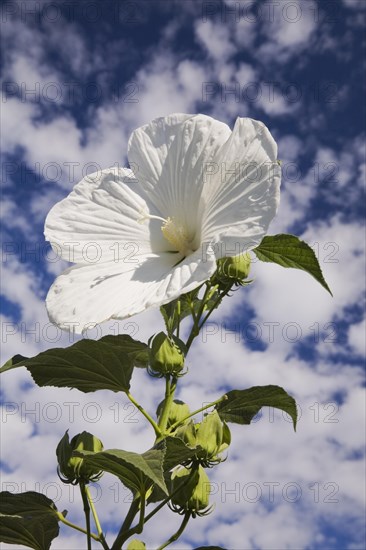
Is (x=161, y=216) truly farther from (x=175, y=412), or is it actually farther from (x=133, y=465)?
(x=133, y=465)

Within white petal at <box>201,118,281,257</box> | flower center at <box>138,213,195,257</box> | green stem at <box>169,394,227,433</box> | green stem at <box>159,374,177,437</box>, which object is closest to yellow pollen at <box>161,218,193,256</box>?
flower center at <box>138,213,195,257</box>

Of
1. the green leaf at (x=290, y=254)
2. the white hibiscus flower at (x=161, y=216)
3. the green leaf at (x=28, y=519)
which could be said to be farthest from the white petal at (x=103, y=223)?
the green leaf at (x=28, y=519)

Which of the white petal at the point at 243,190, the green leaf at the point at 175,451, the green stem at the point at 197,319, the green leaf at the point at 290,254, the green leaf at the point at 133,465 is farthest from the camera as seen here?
the green stem at the point at 197,319

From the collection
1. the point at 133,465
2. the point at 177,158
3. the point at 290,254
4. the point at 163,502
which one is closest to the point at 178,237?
the point at 177,158

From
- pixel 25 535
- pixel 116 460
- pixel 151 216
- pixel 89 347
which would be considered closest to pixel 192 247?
pixel 151 216

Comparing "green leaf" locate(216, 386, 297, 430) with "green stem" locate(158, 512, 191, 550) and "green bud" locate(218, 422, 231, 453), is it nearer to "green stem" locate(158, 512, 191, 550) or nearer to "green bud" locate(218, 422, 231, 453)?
"green bud" locate(218, 422, 231, 453)

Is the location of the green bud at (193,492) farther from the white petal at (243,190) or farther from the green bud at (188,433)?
the white petal at (243,190)
